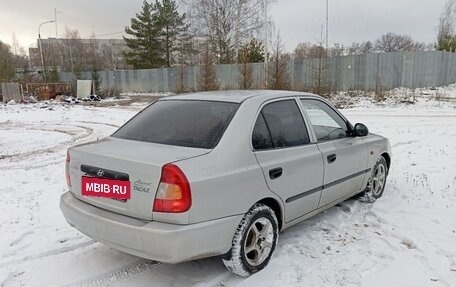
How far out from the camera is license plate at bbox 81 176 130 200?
109 inches

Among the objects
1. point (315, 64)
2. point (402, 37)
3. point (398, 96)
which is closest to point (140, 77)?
point (315, 64)

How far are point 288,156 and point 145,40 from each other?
44.9 m

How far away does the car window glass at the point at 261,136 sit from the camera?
3.18m

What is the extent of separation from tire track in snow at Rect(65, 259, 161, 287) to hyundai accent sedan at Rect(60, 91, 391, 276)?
39cm

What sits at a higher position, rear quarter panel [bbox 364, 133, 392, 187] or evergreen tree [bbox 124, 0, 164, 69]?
evergreen tree [bbox 124, 0, 164, 69]

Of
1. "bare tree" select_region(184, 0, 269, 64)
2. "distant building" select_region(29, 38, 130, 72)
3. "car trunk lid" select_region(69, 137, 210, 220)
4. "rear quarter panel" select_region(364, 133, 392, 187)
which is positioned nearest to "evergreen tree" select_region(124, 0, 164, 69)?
"bare tree" select_region(184, 0, 269, 64)

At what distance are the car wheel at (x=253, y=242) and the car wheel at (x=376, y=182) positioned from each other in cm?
208

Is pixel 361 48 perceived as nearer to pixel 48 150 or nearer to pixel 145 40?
pixel 145 40

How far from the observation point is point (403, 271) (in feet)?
10.6

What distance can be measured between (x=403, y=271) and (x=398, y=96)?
1988 centimetres

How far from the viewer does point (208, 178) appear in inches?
107

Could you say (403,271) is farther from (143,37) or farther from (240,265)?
(143,37)

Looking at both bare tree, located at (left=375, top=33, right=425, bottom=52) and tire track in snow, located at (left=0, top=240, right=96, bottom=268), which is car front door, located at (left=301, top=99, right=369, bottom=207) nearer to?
tire track in snow, located at (left=0, top=240, right=96, bottom=268)

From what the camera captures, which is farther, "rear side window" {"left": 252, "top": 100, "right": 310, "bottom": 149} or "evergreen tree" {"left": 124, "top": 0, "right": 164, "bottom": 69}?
"evergreen tree" {"left": 124, "top": 0, "right": 164, "bottom": 69}
